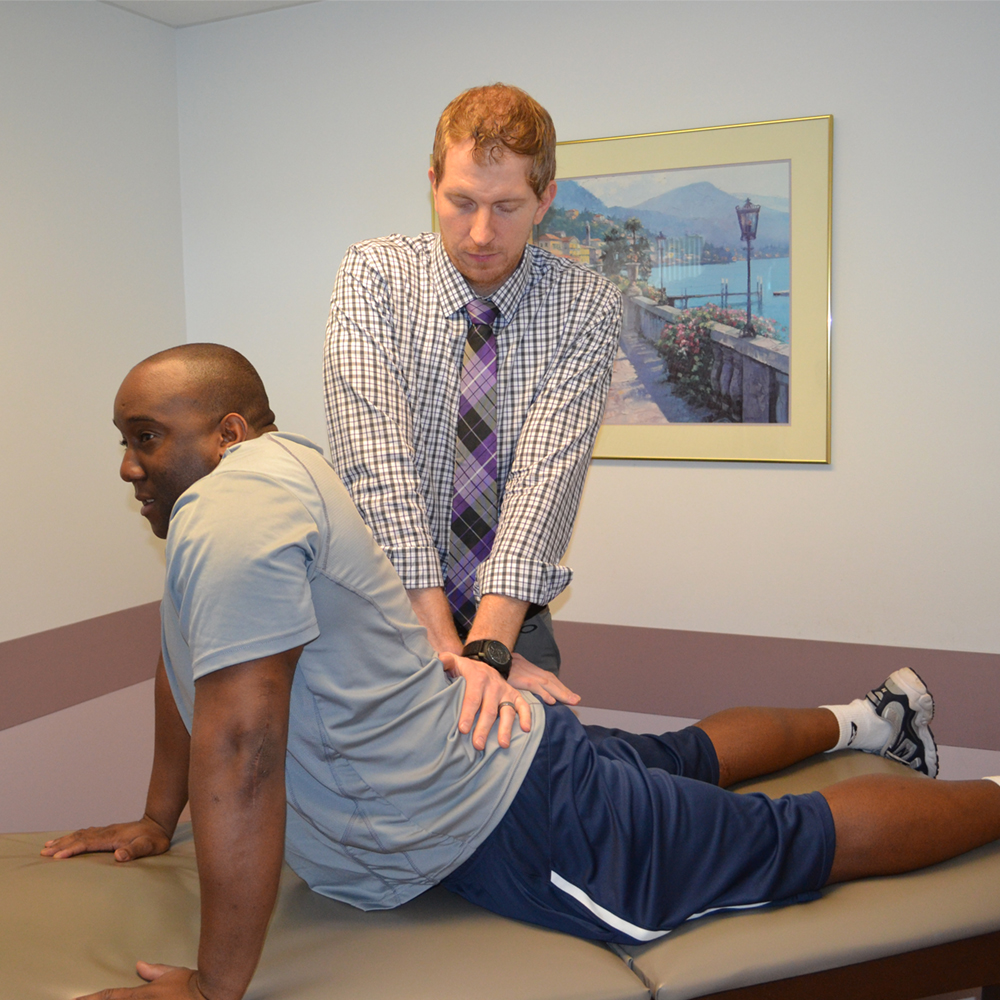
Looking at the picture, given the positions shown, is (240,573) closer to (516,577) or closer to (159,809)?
(516,577)

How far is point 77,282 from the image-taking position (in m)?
3.54

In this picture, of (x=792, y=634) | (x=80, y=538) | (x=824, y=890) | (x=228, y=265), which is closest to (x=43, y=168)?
(x=228, y=265)

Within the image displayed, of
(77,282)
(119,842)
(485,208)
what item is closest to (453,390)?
(485,208)

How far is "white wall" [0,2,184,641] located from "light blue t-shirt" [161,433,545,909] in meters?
2.52

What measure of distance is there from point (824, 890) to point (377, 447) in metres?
0.95

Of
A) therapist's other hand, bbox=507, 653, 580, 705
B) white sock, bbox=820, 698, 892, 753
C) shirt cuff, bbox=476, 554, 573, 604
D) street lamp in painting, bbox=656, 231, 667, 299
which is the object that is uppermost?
street lamp in painting, bbox=656, 231, 667, 299

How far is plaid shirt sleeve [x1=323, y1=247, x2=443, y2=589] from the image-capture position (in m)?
1.54

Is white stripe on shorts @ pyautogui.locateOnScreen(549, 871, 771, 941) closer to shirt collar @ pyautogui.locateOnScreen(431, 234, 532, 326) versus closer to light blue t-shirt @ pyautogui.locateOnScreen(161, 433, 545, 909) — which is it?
light blue t-shirt @ pyautogui.locateOnScreen(161, 433, 545, 909)

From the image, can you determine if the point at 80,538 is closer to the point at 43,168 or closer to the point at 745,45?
the point at 43,168

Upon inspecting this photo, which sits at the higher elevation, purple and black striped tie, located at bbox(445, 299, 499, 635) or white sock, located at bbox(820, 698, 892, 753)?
purple and black striped tie, located at bbox(445, 299, 499, 635)

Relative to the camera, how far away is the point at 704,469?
331 centimetres

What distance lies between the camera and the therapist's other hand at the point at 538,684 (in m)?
1.48

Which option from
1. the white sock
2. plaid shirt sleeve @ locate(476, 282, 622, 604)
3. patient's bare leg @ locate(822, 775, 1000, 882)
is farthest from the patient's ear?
the white sock

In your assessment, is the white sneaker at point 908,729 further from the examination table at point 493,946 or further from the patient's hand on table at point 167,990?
the patient's hand on table at point 167,990
